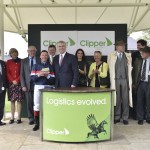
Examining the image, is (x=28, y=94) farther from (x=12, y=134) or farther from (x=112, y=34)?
(x=112, y=34)

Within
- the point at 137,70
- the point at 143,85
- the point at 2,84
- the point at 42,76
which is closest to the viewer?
the point at 42,76

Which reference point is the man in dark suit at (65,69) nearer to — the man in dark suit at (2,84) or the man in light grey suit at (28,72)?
the man in light grey suit at (28,72)

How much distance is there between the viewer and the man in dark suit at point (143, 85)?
338 inches

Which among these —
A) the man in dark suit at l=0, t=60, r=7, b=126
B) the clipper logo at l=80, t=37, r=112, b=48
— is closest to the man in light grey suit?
the man in dark suit at l=0, t=60, r=7, b=126

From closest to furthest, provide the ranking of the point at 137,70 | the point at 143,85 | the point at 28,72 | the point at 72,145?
the point at 72,145 < the point at 28,72 < the point at 143,85 < the point at 137,70

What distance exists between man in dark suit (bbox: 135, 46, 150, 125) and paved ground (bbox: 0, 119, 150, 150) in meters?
0.39

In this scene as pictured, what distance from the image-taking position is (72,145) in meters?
6.50

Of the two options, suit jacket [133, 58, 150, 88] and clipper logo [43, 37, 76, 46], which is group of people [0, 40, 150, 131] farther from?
clipper logo [43, 37, 76, 46]

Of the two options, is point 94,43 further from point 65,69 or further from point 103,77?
point 65,69

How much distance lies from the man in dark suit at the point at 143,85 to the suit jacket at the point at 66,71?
1.84 meters

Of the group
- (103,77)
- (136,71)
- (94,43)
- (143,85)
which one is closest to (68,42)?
(94,43)

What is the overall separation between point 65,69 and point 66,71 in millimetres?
46

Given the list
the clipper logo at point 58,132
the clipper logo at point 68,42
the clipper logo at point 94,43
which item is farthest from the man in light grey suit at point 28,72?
the clipper logo at point 58,132

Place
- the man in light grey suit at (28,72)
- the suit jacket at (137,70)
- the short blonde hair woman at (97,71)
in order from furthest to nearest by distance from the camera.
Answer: the suit jacket at (137,70), the short blonde hair woman at (97,71), the man in light grey suit at (28,72)
